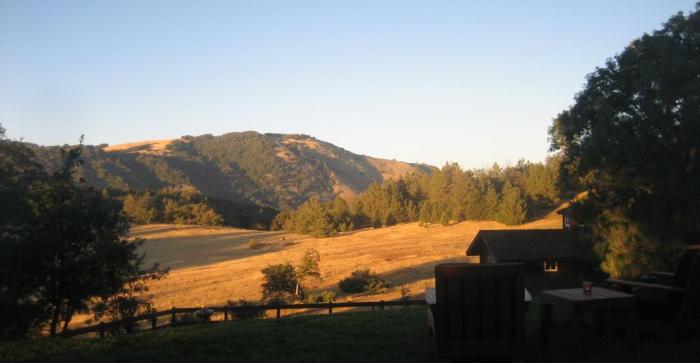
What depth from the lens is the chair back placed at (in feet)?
20.9

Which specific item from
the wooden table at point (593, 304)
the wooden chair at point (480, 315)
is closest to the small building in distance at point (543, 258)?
the wooden table at point (593, 304)

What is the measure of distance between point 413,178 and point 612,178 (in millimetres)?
78641

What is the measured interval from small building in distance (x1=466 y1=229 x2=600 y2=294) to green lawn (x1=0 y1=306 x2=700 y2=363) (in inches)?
581

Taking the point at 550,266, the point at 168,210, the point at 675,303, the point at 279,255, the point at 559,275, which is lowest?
the point at 279,255

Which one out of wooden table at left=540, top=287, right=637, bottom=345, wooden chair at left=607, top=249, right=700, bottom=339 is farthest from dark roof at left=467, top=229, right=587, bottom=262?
wooden table at left=540, top=287, right=637, bottom=345

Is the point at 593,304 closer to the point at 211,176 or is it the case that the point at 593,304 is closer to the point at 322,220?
the point at 322,220

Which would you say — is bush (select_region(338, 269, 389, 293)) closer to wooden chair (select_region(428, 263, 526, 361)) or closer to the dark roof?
the dark roof

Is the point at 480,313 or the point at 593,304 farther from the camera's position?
the point at 593,304

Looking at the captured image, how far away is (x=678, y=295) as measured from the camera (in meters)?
7.23

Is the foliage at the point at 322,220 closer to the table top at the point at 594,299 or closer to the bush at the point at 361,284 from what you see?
the bush at the point at 361,284

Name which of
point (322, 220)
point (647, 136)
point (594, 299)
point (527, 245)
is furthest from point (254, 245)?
point (594, 299)

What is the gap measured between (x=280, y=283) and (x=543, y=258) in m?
16.0

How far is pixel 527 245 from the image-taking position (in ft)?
85.8

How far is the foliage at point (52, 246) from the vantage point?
10938 mm
